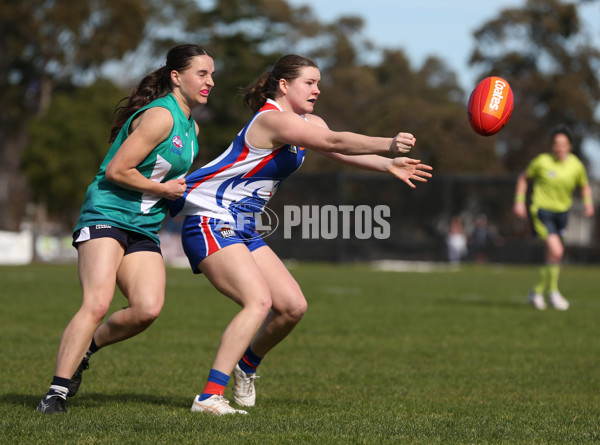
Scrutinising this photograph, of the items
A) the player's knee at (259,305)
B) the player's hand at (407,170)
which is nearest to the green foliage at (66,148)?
the player's knee at (259,305)

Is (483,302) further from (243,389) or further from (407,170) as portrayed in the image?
(407,170)

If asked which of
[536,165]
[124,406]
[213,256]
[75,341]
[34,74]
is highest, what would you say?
[34,74]

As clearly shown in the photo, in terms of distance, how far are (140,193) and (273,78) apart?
3.60ft

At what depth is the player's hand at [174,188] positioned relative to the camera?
17.6 feet

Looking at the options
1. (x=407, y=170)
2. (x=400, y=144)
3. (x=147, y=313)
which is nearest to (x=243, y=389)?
(x=147, y=313)

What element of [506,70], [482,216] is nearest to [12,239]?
[482,216]

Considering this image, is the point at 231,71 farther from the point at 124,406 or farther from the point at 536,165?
the point at 124,406

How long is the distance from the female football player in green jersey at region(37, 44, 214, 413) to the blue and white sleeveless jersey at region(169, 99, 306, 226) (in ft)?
0.44

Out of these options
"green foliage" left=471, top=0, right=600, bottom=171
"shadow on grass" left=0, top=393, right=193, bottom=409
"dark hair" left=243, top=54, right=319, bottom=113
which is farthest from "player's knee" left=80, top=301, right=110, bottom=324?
"green foliage" left=471, top=0, right=600, bottom=171

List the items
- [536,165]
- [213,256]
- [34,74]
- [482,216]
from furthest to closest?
[34,74]
[482,216]
[536,165]
[213,256]

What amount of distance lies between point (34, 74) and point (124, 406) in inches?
1620

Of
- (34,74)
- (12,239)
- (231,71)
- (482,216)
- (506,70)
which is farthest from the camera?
(506,70)

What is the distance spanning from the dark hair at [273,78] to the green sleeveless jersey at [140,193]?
52 centimetres

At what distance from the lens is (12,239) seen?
28.5 metres
